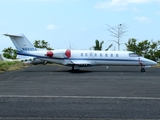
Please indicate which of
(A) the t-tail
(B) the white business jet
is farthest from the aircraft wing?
(A) the t-tail

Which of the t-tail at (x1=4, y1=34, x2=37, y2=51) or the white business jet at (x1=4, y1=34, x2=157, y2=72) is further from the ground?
the t-tail at (x1=4, y1=34, x2=37, y2=51)

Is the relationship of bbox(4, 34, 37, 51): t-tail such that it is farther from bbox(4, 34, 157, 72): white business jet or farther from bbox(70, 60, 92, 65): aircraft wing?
bbox(70, 60, 92, 65): aircraft wing

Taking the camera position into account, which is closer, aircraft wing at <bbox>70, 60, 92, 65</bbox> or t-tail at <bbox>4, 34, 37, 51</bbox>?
aircraft wing at <bbox>70, 60, 92, 65</bbox>

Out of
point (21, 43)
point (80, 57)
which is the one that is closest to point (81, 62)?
point (80, 57)

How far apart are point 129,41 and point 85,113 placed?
55.8 meters

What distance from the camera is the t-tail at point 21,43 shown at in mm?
29672

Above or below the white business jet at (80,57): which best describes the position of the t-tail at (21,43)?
above

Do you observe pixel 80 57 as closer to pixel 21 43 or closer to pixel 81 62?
pixel 81 62

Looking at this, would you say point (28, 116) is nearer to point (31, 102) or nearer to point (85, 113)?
point (85, 113)

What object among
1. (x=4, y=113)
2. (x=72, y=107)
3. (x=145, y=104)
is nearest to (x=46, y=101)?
(x=72, y=107)

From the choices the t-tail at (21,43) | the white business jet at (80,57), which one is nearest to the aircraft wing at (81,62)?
the white business jet at (80,57)

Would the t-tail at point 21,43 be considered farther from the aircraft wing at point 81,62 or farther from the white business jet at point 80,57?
the aircraft wing at point 81,62

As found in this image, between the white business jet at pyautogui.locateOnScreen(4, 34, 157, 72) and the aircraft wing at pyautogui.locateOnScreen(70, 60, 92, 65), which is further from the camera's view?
the white business jet at pyautogui.locateOnScreen(4, 34, 157, 72)

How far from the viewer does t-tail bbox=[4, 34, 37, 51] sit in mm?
29672
